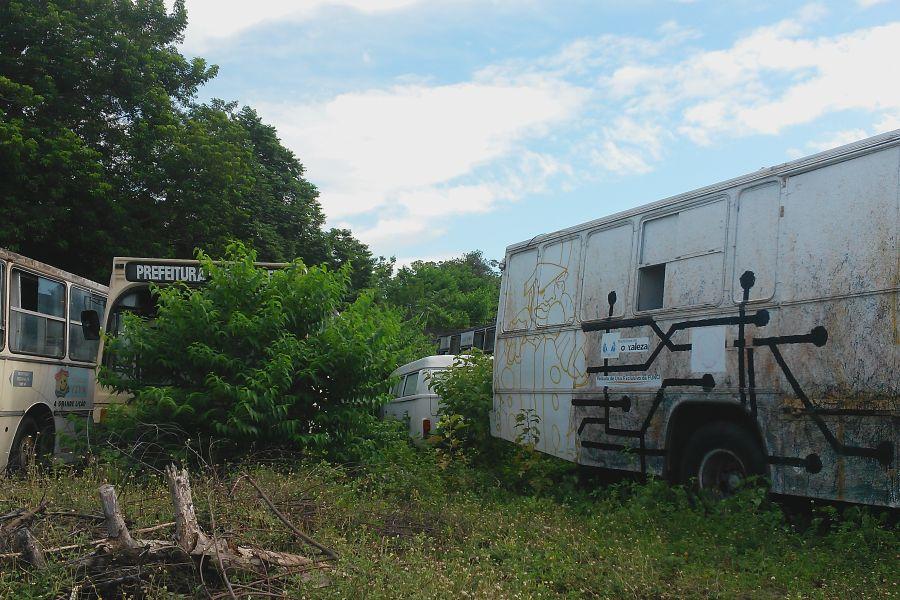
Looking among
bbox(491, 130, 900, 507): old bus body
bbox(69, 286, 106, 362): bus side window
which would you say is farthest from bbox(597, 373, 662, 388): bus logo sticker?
bbox(69, 286, 106, 362): bus side window

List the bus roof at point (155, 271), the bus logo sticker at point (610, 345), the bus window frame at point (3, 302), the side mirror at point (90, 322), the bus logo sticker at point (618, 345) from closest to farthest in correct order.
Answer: the bus logo sticker at point (618, 345)
the bus logo sticker at point (610, 345)
the bus window frame at point (3, 302)
the bus roof at point (155, 271)
the side mirror at point (90, 322)

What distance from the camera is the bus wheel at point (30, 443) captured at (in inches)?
418

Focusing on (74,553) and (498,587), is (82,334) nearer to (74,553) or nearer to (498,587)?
(74,553)

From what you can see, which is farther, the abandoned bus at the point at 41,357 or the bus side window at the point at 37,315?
the bus side window at the point at 37,315

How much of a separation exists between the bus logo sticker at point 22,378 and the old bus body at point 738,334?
20.8 ft

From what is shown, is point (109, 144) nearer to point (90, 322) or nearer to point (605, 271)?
point (90, 322)

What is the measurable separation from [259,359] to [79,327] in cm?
519

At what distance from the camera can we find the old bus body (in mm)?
6707

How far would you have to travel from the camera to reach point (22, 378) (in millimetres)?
11391

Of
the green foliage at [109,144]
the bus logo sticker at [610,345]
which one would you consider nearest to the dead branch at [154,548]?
the bus logo sticker at [610,345]

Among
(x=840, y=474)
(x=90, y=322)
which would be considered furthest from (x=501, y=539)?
(x=90, y=322)

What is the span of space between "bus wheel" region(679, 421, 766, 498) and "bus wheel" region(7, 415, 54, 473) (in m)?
7.20

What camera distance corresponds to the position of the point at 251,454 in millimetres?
9391

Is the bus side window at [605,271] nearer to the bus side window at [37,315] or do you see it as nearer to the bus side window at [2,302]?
the bus side window at [2,302]
